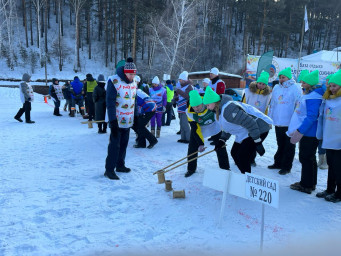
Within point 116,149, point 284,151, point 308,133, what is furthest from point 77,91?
point 308,133

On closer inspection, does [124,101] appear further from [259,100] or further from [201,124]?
[259,100]

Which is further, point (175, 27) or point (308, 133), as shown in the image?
point (175, 27)

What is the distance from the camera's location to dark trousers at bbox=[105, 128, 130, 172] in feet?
14.5

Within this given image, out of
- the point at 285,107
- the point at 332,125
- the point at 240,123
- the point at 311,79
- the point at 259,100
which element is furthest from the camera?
the point at 259,100

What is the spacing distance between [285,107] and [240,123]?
1.74 metres

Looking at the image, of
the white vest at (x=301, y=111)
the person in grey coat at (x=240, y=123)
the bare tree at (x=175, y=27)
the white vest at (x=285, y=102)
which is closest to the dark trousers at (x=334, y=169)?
the white vest at (x=301, y=111)

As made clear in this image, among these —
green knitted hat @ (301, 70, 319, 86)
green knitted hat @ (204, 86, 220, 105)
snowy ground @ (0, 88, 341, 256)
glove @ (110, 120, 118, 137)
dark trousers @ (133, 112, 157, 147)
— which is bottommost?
snowy ground @ (0, 88, 341, 256)

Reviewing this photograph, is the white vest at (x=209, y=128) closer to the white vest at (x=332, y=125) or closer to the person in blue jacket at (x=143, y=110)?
the white vest at (x=332, y=125)

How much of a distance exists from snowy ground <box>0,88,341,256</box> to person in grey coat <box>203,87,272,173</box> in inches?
26.2

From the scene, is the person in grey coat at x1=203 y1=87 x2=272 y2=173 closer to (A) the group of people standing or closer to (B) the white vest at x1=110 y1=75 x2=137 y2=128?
(A) the group of people standing

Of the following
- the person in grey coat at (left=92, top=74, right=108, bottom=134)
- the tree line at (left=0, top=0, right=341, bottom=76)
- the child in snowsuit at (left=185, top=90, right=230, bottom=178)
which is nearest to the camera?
the child in snowsuit at (left=185, top=90, right=230, bottom=178)

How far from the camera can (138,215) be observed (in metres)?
3.35

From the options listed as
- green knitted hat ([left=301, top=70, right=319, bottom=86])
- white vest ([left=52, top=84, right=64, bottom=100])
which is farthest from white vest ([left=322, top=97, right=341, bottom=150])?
white vest ([left=52, top=84, right=64, bottom=100])

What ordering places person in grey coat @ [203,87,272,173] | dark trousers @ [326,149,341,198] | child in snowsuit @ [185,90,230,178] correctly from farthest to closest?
child in snowsuit @ [185,90,230,178] < person in grey coat @ [203,87,272,173] < dark trousers @ [326,149,341,198]
